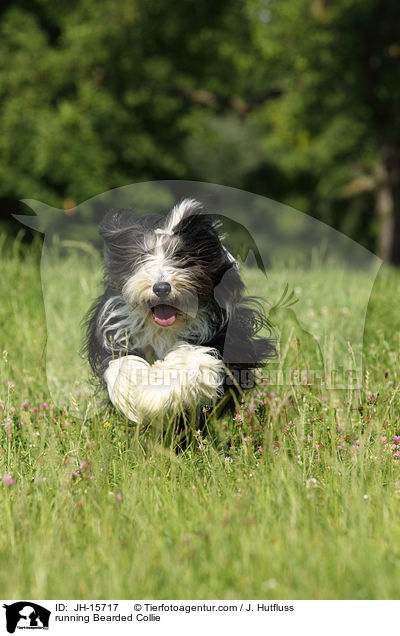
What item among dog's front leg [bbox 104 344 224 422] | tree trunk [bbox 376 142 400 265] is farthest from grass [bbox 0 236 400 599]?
tree trunk [bbox 376 142 400 265]

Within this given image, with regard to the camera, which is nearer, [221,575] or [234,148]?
[221,575]

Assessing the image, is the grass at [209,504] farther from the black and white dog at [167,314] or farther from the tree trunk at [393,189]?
the tree trunk at [393,189]

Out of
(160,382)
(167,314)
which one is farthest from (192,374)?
(167,314)

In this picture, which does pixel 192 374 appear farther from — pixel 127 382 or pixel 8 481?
pixel 8 481

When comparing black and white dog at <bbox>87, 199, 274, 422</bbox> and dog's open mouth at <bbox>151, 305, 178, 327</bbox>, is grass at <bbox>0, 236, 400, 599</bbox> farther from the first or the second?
dog's open mouth at <bbox>151, 305, 178, 327</bbox>

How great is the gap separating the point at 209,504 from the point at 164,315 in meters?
0.96

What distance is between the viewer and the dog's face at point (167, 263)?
311 centimetres
